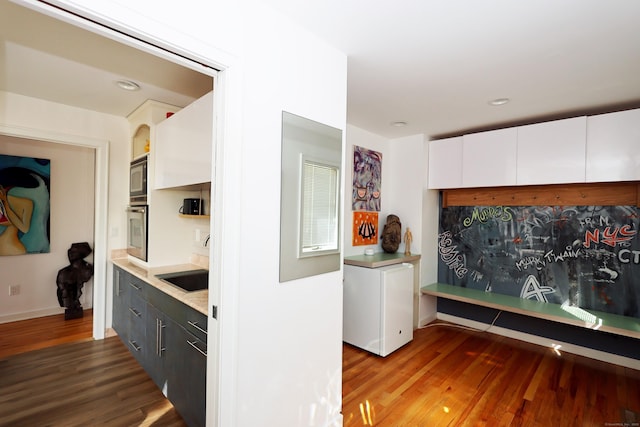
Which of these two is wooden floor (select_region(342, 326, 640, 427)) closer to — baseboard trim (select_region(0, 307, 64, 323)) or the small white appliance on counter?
the small white appliance on counter

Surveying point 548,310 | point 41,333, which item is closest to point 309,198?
point 548,310

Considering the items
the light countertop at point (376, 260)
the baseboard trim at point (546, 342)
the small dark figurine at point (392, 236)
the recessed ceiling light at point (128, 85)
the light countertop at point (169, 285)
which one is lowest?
the baseboard trim at point (546, 342)

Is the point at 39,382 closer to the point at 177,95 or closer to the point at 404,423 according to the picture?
the point at 177,95

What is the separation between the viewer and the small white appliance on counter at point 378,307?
9.38 feet

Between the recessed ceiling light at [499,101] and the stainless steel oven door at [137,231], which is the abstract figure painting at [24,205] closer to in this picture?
the stainless steel oven door at [137,231]

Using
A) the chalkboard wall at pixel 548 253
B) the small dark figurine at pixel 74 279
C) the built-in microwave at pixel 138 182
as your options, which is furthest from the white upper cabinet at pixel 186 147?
the chalkboard wall at pixel 548 253

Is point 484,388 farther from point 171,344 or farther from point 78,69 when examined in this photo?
point 78,69

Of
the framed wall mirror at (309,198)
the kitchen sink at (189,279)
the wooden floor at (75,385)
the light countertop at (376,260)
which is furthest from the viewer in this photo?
the light countertop at (376,260)

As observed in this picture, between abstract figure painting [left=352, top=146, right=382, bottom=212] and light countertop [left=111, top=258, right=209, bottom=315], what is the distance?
1.81 m

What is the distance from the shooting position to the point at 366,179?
3549 millimetres

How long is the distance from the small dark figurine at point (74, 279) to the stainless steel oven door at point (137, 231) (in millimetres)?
1223

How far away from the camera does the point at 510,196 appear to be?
3.34 m

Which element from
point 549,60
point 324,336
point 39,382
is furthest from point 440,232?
point 39,382

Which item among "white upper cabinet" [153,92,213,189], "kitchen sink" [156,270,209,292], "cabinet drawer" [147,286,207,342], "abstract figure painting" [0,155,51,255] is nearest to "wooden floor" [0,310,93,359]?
"abstract figure painting" [0,155,51,255]
